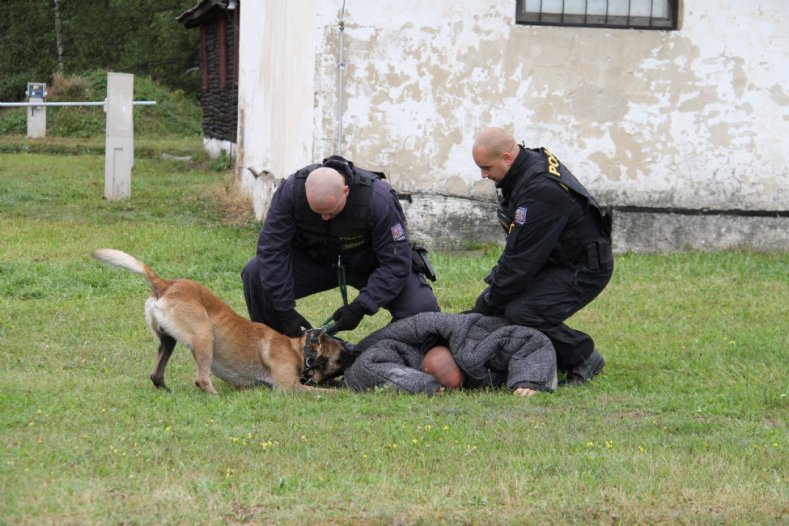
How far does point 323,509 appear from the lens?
467cm

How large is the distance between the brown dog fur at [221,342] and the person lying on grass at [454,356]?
264 millimetres

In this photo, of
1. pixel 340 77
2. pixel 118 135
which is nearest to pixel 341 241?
pixel 340 77

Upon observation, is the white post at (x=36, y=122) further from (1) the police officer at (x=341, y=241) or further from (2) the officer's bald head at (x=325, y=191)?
(2) the officer's bald head at (x=325, y=191)

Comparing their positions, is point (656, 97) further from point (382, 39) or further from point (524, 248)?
point (524, 248)

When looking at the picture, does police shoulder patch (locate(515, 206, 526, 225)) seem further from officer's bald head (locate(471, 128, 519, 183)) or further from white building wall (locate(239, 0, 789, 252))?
white building wall (locate(239, 0, 789, 252))

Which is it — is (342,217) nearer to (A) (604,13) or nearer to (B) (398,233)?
(B) (398,233)

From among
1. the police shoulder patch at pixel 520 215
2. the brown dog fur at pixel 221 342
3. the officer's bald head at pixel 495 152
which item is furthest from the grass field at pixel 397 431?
the officer's bald head at pixel 495 152

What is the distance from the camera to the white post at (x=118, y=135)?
1681cm

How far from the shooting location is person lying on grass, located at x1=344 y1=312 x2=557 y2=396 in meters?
7.16

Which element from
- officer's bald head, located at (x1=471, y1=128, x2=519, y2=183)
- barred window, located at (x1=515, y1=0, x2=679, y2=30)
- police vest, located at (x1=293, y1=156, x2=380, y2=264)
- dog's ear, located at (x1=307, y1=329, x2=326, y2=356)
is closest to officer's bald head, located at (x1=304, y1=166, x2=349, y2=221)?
police vest, located at (x1=293, y1=156, x2=380, y2=264)

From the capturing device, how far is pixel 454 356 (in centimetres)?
728

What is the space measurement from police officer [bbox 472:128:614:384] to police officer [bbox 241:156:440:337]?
61 centimetres

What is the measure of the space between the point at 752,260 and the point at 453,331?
606 cm

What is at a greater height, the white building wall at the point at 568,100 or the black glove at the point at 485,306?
the white building wall at the point at 568,100
